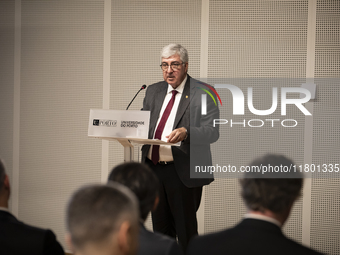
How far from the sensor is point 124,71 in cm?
458

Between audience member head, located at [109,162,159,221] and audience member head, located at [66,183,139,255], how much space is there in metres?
0.58

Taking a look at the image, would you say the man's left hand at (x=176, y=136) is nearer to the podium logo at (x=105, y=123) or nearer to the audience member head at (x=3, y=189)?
the podium logo at (x=105, y=123)

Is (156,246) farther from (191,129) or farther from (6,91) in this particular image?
(6,91)

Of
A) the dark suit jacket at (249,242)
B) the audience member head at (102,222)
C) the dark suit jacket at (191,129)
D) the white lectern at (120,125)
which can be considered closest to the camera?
the audience member head at (102,222)

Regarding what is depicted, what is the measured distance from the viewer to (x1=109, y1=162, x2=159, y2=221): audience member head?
5.26 ft

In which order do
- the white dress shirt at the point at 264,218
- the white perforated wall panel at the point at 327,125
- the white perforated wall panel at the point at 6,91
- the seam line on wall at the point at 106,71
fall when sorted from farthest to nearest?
the white perforated wall panel at the point at 6,91 < the seam line on wall at the point at 106,71 < the white perforated wall panel at the point at 327,125 < the white dress shirt at the point at 264,218

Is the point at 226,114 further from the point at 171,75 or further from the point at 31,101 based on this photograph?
the point at 31,101

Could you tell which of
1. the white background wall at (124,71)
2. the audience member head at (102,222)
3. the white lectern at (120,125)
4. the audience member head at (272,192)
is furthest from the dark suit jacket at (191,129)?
the audience member head at (102,222)

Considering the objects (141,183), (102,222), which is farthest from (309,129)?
(102,222)

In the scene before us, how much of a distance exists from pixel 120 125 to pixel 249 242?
4.54ft

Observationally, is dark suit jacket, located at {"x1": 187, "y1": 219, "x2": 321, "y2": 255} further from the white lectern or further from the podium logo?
the podium logo

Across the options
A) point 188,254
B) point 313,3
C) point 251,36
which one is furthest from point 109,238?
point 313,3

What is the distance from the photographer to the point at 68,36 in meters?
4.67

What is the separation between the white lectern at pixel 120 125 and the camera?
240 cm
